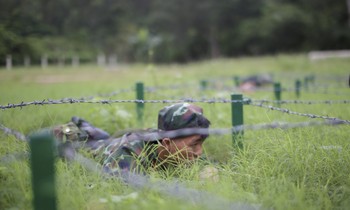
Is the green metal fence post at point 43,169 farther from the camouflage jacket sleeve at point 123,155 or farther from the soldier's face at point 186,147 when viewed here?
the soldier's face at point 186,147

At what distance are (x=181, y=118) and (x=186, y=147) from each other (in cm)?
27

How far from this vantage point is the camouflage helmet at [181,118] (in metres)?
3.29

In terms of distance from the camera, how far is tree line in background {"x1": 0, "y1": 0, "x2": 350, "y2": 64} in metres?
36.1

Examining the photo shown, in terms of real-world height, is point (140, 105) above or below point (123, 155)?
above

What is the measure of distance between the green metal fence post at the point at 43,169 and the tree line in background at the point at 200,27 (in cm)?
2626

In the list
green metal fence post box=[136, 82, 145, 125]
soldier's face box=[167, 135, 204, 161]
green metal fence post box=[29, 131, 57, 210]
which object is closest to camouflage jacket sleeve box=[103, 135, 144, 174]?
soldier's face box=[167, 135, 204, 161]

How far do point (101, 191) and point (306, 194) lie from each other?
1.44 m

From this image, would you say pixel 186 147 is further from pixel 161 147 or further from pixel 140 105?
pixel 140 105

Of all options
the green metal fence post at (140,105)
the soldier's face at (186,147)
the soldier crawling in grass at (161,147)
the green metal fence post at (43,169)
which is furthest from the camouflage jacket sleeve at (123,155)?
the green metal fence post at (140,105)

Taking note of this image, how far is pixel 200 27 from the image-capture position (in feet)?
152

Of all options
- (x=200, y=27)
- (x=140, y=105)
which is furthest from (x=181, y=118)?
(x=200, y=27)

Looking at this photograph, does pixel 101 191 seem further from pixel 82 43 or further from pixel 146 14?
pixel 146 14

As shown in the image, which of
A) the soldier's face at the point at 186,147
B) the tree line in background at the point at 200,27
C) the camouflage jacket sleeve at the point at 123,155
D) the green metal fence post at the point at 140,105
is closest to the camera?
the camouflage jacket sleeve at the point at 123,155

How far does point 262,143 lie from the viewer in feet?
10.6
